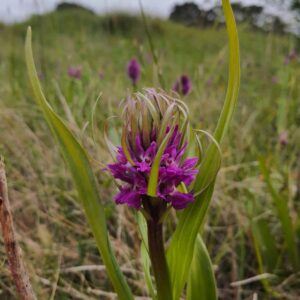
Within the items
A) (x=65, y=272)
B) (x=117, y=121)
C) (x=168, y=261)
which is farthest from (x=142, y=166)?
(x=117, y=121)

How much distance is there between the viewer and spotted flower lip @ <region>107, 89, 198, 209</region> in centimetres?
58

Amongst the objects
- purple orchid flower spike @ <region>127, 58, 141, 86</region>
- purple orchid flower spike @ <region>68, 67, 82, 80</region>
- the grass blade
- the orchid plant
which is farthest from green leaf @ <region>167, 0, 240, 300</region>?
purple orchid flower spike @ <region>68, 67, 82, 80</region>

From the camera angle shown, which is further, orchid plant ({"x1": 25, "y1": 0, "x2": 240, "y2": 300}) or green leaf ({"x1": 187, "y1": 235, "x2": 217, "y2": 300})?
green leaf ({"x1": 187, "y1": 235, "x2": 217, "y2": 300})

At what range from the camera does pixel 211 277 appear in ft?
2.38

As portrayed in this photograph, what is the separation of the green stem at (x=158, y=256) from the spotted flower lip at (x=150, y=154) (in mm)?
44

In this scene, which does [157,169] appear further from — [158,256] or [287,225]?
[287,225]

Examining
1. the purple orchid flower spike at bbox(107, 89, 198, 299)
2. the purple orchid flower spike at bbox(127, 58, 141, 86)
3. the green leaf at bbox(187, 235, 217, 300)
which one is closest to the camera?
the purple orchid flower spike at bbox(107, 89, 198, 299)

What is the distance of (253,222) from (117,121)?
0.75m

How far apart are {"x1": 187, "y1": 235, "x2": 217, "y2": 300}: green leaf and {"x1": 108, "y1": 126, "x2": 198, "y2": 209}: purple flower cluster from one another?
0.18 m

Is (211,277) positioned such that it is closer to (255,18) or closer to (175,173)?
(175,173)

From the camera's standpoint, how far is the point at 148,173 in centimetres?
58

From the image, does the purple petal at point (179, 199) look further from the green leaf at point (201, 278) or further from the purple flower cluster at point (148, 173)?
the green leaf at point (201, 278)

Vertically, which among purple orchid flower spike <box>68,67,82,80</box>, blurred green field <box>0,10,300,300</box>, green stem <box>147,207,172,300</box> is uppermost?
purple orchid flower spike <box>68,67,82,80</box>

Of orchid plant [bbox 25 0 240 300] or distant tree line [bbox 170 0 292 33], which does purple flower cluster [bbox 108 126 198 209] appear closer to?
orchid plant [bbox 25 0 240 300]
